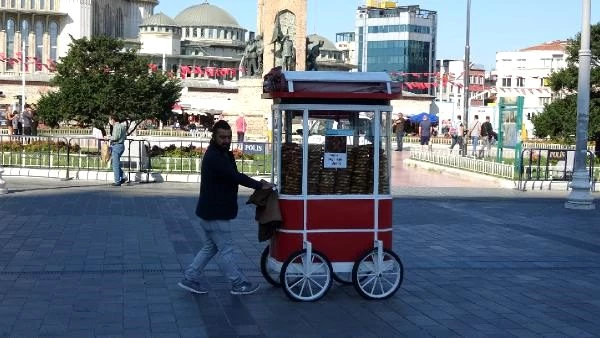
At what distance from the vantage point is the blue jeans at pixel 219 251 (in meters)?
8.89

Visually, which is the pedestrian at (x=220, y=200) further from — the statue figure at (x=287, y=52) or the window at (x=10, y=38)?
the window at (x=10, y=38)

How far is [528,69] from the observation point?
93438mm

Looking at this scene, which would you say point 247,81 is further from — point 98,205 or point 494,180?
point 98,205

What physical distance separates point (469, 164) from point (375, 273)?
59.1ft

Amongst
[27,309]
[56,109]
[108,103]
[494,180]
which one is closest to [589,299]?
[27,309]

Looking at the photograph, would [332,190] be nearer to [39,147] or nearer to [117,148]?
[117,148]

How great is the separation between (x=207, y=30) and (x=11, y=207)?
102 meters

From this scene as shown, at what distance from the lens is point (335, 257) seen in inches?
356

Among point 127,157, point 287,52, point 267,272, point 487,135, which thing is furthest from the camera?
point 287,52

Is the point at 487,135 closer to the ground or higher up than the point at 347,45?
closer to the ground

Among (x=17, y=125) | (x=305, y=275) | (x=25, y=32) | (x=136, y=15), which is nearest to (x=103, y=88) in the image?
(x=17, y=125)

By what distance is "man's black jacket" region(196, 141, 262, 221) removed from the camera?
876 centimetres

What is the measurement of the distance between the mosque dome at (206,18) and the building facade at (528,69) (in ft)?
116

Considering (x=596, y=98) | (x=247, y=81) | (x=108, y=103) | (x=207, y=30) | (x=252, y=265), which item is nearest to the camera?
(x=252, y=265)
